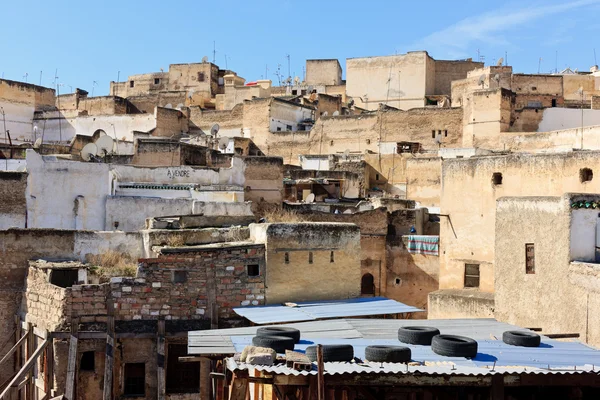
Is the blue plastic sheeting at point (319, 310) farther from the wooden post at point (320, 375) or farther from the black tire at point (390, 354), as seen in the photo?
the wooden post at point (320, 375)

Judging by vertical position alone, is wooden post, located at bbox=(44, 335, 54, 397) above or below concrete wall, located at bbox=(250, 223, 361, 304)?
below

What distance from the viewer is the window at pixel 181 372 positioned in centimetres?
1246

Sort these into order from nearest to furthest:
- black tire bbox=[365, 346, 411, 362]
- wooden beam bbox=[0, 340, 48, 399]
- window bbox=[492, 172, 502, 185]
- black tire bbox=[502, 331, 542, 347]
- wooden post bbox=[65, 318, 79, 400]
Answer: black tire bbox=[365, 346, 411, 362] → black tire bbox=[502, 331, 542, 347] → wooden beam bbox=[0, 340, 48, 399] → wooden post bbox=[65, 318, 79, 400] → window bbox=[492, 172, 502, 185]

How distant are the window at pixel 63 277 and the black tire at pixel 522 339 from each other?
7.54 metres

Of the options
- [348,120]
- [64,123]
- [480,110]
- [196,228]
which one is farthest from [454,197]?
[64,123]

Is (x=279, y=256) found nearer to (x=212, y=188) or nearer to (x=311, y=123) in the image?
(x=212, y=188)

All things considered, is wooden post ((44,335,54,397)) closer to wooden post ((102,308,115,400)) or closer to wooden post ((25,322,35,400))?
A: wooden post ((25,322,35,400))

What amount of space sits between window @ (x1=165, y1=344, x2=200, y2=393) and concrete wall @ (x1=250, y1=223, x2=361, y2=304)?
6.01 ft

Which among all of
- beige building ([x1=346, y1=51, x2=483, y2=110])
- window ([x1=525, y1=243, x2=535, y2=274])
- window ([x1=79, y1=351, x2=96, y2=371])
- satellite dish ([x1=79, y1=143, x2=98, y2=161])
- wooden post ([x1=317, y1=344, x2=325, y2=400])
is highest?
beige building ([x1=346, y1=51, x2=483, y2=110])

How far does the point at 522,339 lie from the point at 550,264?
243cm

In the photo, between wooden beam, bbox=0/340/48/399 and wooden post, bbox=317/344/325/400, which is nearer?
wooden post, bbox=317/344/325/400

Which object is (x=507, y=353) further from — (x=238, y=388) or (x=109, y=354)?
(x=109, y=354)

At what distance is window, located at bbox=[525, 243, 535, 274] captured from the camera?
11.6 m

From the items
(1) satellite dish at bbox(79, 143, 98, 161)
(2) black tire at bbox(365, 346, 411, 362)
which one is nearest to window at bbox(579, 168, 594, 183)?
(2) black tire at bbox(365, 346, 411, 362)
